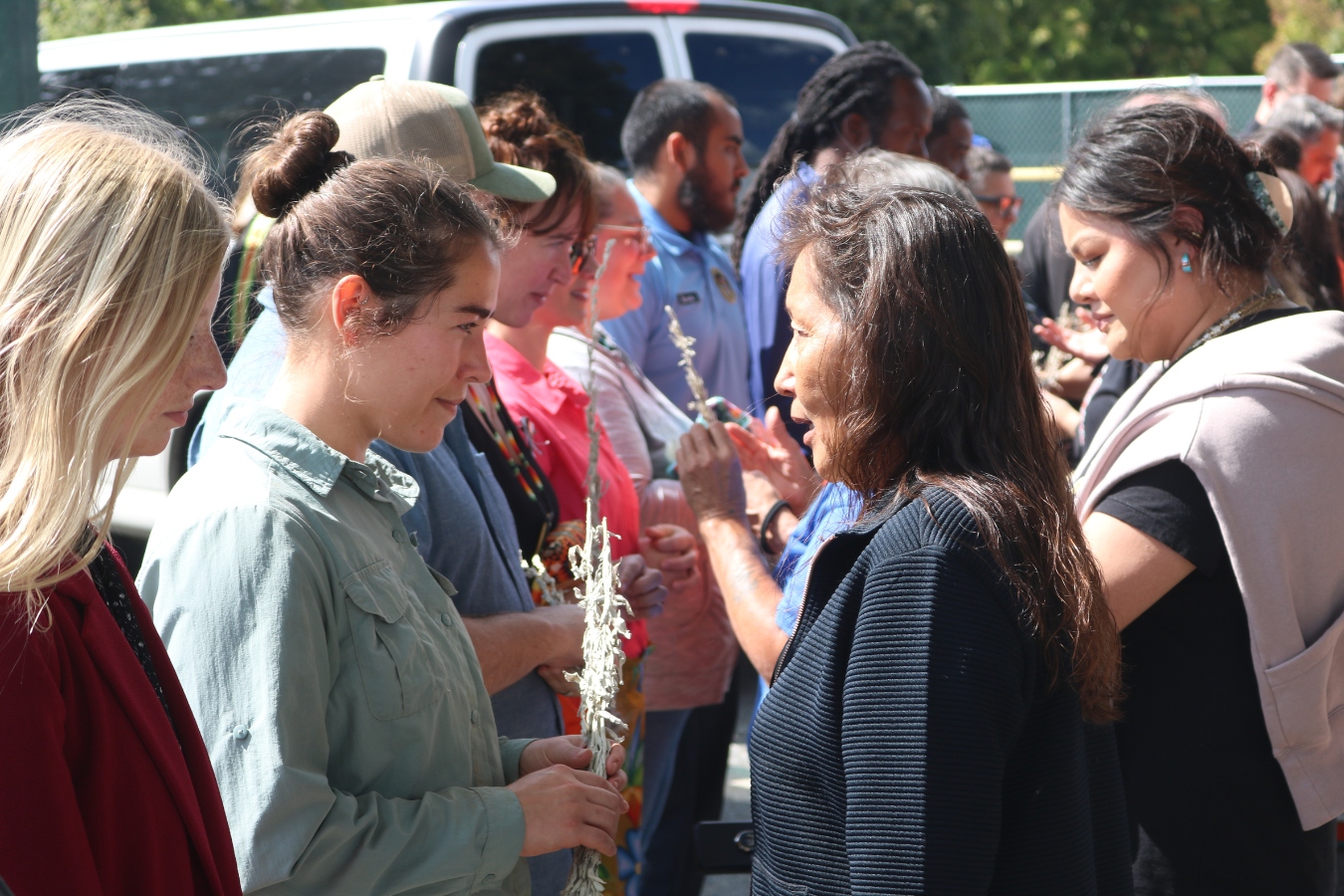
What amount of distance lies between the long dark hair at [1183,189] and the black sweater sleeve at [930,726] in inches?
47.3

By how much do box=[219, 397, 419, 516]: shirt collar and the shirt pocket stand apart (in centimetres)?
14

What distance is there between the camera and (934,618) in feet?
4.74

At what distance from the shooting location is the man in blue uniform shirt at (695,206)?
455 centimetres

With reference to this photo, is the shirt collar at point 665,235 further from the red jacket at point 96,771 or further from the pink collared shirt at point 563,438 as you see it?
the red jacket at point 96,771

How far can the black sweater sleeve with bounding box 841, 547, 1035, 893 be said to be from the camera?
1417 mm

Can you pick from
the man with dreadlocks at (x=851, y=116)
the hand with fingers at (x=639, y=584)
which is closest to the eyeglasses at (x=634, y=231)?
the man with dreadlocks at (x=851, y=116)

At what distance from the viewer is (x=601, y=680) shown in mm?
1923

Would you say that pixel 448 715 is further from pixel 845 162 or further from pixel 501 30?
pixel 501 30

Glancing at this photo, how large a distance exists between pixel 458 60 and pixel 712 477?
2.88 meters

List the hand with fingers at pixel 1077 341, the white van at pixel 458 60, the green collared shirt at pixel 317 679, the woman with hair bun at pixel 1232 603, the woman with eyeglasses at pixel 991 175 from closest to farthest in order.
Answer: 1. the green collared shirt at pixel 317 679
2. the woman with hair bun at pixel 1232 603
3. the hand with fingers at pixel 1077 341
4. the white van at pixel 458 60
5. the woman with eyeglasses at pixel 991 175

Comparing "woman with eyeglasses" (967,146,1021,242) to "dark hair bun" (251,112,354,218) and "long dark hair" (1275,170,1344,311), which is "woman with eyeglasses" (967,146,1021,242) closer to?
"long dark hair" (1275,170,1344,311)

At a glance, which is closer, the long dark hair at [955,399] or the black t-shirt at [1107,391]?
the long dark hair at [955,399]

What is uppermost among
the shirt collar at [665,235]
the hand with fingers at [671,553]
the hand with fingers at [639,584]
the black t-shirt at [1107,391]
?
the black t-shirt at [1107,391]

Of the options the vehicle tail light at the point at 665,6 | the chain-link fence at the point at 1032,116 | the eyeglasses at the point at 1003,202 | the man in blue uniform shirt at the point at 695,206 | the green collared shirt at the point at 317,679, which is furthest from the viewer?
the chain-link fence at the point at 1032,116
